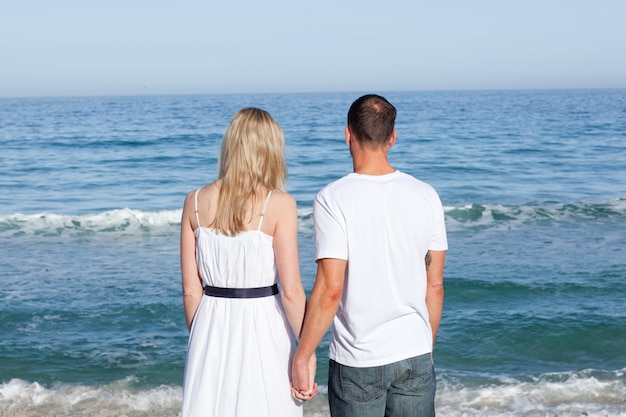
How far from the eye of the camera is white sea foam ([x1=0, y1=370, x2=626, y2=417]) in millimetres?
5801

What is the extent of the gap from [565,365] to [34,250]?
328 inches

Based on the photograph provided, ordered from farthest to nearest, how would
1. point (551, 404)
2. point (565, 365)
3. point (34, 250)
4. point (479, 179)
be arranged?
1. point (479, 179)
2. point (34, 250)
3. point (565, 365)
4. point (551, 404)

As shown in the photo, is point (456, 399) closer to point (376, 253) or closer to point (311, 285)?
point (376, 253)

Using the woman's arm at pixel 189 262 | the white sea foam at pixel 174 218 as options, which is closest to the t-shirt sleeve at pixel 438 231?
the woman's arm at pixel 189 262

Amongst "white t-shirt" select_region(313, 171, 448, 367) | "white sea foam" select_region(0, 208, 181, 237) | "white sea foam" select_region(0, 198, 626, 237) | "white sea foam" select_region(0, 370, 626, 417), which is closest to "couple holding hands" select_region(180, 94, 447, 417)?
"white t-shirt" select_region(313, 171, 448, 367)

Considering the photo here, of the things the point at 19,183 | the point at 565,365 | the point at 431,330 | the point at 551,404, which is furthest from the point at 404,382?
the point at 19,183

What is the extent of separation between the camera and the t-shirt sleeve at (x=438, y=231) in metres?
2.95

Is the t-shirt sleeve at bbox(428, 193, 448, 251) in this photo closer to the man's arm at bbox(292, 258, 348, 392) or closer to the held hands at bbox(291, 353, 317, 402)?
A: the man's arm at bbox(292, 258, 348, 392)

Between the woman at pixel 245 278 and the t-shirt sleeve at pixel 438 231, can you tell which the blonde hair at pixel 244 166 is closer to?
the woman at pixel 245 278

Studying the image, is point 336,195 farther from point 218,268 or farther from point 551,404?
point 551,404

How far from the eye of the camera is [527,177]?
67.2 ft

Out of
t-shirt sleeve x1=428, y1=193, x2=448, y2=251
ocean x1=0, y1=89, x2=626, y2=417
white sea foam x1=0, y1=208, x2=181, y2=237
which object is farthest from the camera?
white sea foam x1=0, y1=208, x2=181, y2=237

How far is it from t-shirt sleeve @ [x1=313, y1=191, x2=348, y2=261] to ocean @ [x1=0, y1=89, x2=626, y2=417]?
10.9ft

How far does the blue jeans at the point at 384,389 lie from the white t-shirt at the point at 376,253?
0.12 ft
